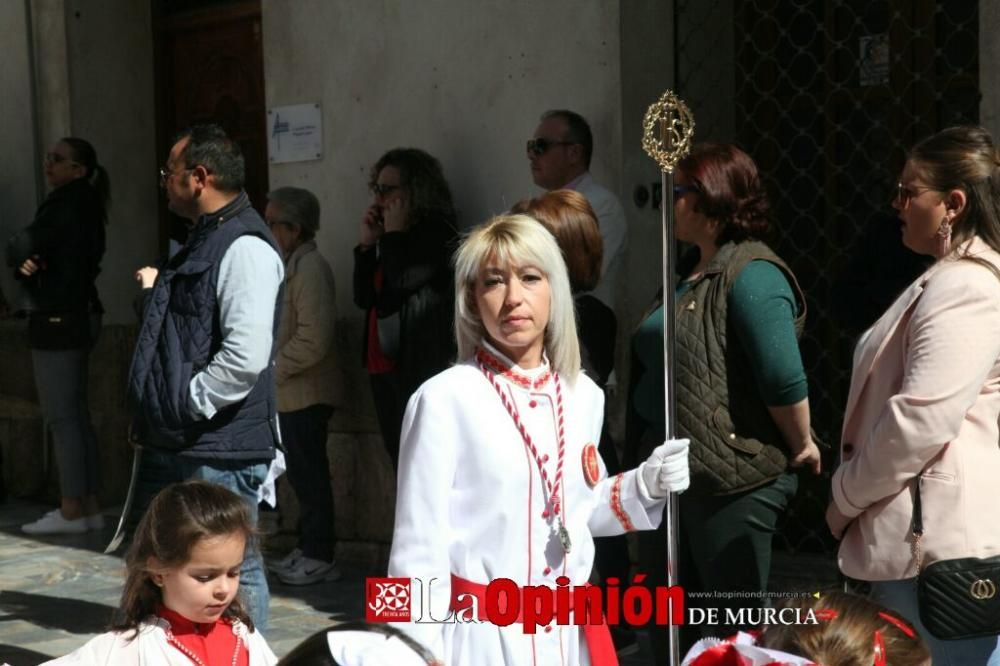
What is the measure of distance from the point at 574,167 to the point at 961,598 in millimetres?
3166

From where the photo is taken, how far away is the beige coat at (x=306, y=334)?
7.47 metres

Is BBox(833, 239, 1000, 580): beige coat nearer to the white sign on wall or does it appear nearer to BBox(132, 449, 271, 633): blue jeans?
BBox(132, 449, 271, 633): blue jeans

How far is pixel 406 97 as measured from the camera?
772cm

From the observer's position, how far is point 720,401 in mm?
4430

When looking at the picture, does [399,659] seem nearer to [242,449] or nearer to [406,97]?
[242,449]

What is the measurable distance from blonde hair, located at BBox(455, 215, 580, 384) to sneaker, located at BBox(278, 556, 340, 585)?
12.7ft

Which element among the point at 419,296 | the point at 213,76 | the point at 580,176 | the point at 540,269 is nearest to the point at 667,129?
the point at 540,269

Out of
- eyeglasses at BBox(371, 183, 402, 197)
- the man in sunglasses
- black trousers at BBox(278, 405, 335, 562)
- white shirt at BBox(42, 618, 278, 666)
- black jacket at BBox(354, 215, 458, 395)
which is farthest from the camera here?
black trousers at BBox(278, 405, 335, 562)

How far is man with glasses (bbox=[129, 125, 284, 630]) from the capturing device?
5066mm

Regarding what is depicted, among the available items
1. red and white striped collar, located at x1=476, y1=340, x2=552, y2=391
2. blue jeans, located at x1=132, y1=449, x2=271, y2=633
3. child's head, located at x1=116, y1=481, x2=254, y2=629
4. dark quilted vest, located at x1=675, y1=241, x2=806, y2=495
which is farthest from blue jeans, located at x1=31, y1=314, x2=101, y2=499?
red and white striped collar, located at x1=476, y1=340, x2=552, y2=391

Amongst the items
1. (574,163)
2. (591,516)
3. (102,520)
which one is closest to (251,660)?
(591,516)

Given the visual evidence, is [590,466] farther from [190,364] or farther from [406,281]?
[406,281]

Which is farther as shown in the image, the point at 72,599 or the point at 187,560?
the point at 72,599

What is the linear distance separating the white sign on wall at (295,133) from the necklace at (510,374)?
4.67 meters
